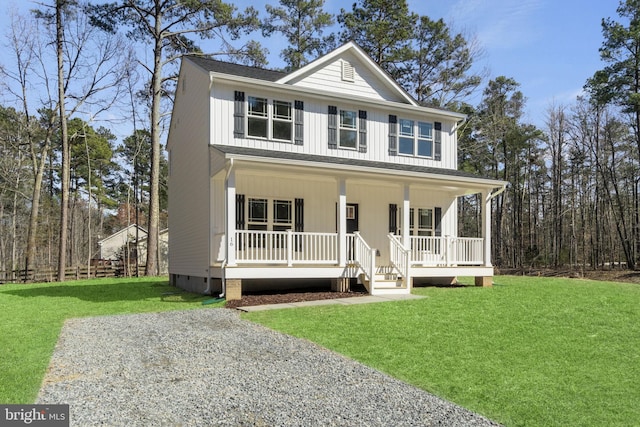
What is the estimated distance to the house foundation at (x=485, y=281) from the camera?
14.1 m

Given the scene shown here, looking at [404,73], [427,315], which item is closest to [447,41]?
[404,73]

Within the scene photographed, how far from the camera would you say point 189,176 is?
51.1ft

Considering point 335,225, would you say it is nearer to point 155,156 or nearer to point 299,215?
point 299,215

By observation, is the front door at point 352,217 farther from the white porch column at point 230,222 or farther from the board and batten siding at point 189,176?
the white porch column at point 230,222

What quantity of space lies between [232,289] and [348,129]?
659 centimetres

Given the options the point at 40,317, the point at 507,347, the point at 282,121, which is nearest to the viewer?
the point at 507,347

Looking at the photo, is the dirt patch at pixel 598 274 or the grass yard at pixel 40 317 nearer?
the grass yard at pixel 40 317

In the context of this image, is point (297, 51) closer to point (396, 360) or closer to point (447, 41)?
point (447, 41)

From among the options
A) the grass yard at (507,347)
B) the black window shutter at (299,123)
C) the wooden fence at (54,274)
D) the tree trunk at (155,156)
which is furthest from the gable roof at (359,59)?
the wooden fence at (54,274)

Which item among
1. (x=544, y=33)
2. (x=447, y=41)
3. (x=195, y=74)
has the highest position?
(x=447, y=41)

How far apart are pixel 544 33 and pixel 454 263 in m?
7.62

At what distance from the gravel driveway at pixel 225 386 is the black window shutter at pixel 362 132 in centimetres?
857

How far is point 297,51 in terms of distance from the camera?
2938 centimetres

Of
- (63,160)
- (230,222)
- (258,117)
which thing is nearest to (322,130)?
(258,117)
